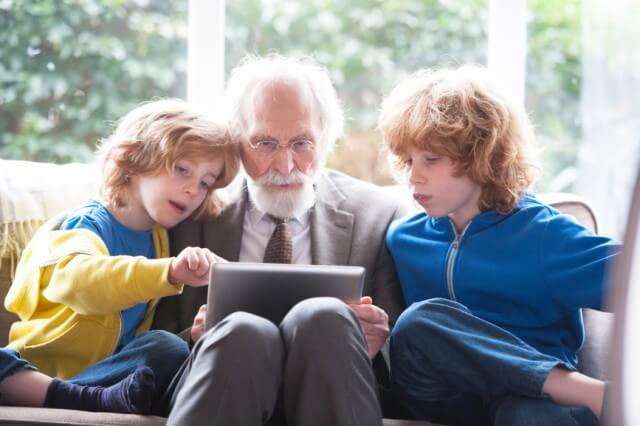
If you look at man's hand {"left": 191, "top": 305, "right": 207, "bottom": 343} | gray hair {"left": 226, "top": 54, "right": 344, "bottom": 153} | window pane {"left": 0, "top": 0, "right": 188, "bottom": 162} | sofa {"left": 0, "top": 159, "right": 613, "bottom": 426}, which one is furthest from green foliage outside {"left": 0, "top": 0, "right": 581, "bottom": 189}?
man's hand {"left": 191, "top": 305, "right": 207, "bottom": 343}

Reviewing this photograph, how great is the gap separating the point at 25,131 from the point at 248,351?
2055 millimetres

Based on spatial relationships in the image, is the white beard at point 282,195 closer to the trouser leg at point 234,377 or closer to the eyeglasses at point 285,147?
the eyeglasses at point 285,147

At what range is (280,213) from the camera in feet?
6.82

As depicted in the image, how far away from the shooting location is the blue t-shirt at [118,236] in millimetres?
1906

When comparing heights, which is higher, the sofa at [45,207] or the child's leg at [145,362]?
the sofa at [45,207]

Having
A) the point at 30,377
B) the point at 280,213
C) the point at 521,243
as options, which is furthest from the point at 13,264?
the point at 521,243

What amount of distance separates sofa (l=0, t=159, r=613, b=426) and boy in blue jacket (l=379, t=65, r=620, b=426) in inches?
2.4

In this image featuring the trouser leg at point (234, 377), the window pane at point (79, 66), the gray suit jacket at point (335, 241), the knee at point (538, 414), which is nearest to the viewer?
the trouser leg at point (234, 377)

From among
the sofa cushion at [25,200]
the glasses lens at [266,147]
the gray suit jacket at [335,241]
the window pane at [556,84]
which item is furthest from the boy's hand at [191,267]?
the window pane at [556,84]

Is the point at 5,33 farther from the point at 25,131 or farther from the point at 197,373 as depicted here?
the point at 197,373

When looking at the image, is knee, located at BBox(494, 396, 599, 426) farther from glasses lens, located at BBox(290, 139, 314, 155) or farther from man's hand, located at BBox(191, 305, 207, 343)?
glasses lens, located at BBox(290, 139, 314, 155)

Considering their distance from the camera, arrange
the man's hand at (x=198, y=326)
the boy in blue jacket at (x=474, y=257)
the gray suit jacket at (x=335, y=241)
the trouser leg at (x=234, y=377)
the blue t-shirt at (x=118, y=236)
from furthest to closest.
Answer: the gray suit jacket at (x=335, y=241)
the blue t-shirt at (x=118, y=236)
the man's hand at (x=198, y=326)
the boy in blue jacket at (x=474, y=257)
the trouser leg at (x=234, y=377)

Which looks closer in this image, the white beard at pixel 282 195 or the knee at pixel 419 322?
the knee at pixel 419 322

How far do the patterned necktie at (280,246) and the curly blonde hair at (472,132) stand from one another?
0.33 m
